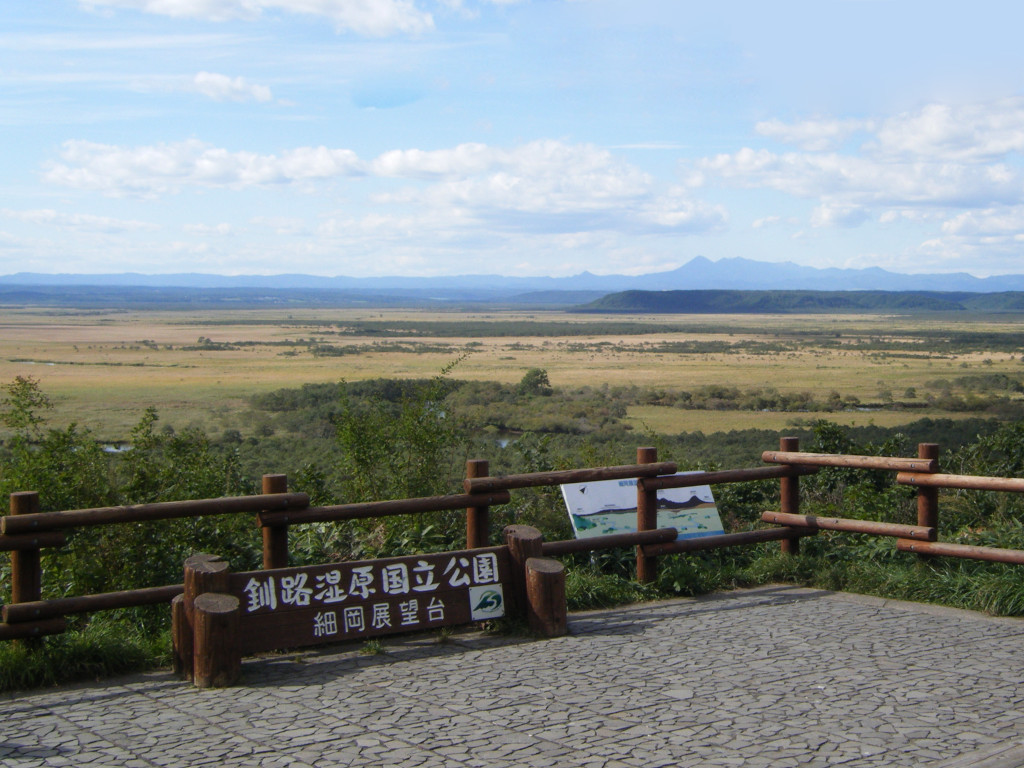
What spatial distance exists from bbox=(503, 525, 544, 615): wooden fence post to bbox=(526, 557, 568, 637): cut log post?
5.5 inches

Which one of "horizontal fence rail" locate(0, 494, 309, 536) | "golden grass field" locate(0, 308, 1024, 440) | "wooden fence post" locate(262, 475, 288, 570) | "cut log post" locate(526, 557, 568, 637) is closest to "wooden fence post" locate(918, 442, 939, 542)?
"cut log post" locate(526, 557, 568, 637)

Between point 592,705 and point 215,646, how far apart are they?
2.16m

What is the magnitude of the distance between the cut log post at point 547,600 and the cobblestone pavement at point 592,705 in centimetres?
14

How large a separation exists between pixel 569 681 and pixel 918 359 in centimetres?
8028

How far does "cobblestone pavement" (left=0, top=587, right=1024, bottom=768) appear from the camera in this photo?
4.82 metres

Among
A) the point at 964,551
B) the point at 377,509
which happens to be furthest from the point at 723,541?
the point at 377,509

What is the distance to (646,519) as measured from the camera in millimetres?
8438

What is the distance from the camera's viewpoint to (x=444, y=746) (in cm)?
492

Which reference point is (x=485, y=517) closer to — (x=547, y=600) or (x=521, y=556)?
(x=521, y=556)

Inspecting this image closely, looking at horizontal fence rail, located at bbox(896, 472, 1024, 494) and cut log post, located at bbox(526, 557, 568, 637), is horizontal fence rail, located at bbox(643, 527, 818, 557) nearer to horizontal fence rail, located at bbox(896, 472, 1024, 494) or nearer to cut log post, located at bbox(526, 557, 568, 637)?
horizontal fence rail, located at bbox(896, 472, 1024, 494)

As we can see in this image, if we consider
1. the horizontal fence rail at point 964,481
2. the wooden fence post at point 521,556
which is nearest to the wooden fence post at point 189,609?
the wooden fence post at point 521,556

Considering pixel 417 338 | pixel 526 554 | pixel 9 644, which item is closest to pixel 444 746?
pixel 526 554

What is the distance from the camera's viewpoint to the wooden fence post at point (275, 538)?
7043mm

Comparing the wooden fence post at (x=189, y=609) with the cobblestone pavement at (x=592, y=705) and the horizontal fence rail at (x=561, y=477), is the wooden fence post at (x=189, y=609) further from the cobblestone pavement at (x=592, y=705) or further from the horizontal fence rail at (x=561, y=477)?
the horizontal fence rail at (x=561, y=477)
